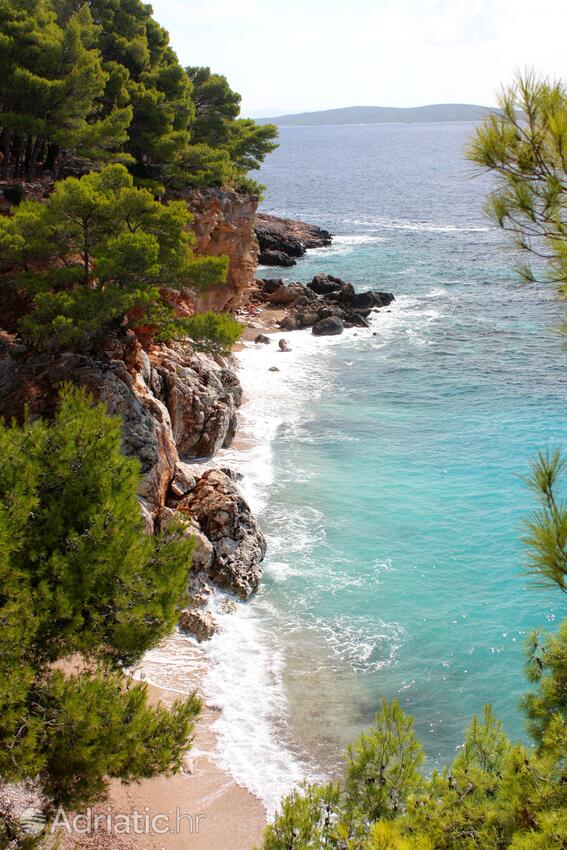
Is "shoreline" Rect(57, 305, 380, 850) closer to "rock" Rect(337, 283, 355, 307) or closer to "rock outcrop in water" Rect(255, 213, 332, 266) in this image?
"rock" Rect(337, 283, 355, 307)

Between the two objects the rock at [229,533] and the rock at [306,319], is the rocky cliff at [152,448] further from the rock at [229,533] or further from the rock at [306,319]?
the rock at [306,319]

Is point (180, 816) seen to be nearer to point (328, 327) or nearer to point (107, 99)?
point (107, 99)

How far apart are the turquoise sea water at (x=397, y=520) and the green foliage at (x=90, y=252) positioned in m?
7.37

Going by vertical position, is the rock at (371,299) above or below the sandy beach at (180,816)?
above

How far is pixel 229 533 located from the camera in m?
17.9

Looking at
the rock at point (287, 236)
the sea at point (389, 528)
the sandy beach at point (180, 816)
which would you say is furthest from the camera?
the rock at point (287, 236)

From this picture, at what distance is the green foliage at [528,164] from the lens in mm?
5828

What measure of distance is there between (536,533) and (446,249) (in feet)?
207

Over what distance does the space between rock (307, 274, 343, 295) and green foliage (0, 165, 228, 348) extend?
27795mm

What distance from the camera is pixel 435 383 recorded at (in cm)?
3381

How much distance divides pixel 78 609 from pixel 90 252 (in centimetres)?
1331

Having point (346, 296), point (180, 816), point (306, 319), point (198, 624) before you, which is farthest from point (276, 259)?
point (180, 816)

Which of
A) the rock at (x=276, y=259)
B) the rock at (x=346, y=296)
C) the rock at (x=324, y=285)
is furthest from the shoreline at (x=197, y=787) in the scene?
the rock at (x=276, y=259)

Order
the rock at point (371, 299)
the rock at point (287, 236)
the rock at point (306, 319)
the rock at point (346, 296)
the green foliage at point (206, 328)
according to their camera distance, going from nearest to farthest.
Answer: the green foliage at point (206, 328)
the rock at point (306, 319)
the rock at point (346, 296)
the rock at point (371, 299)
the rock at point (287, 236)
